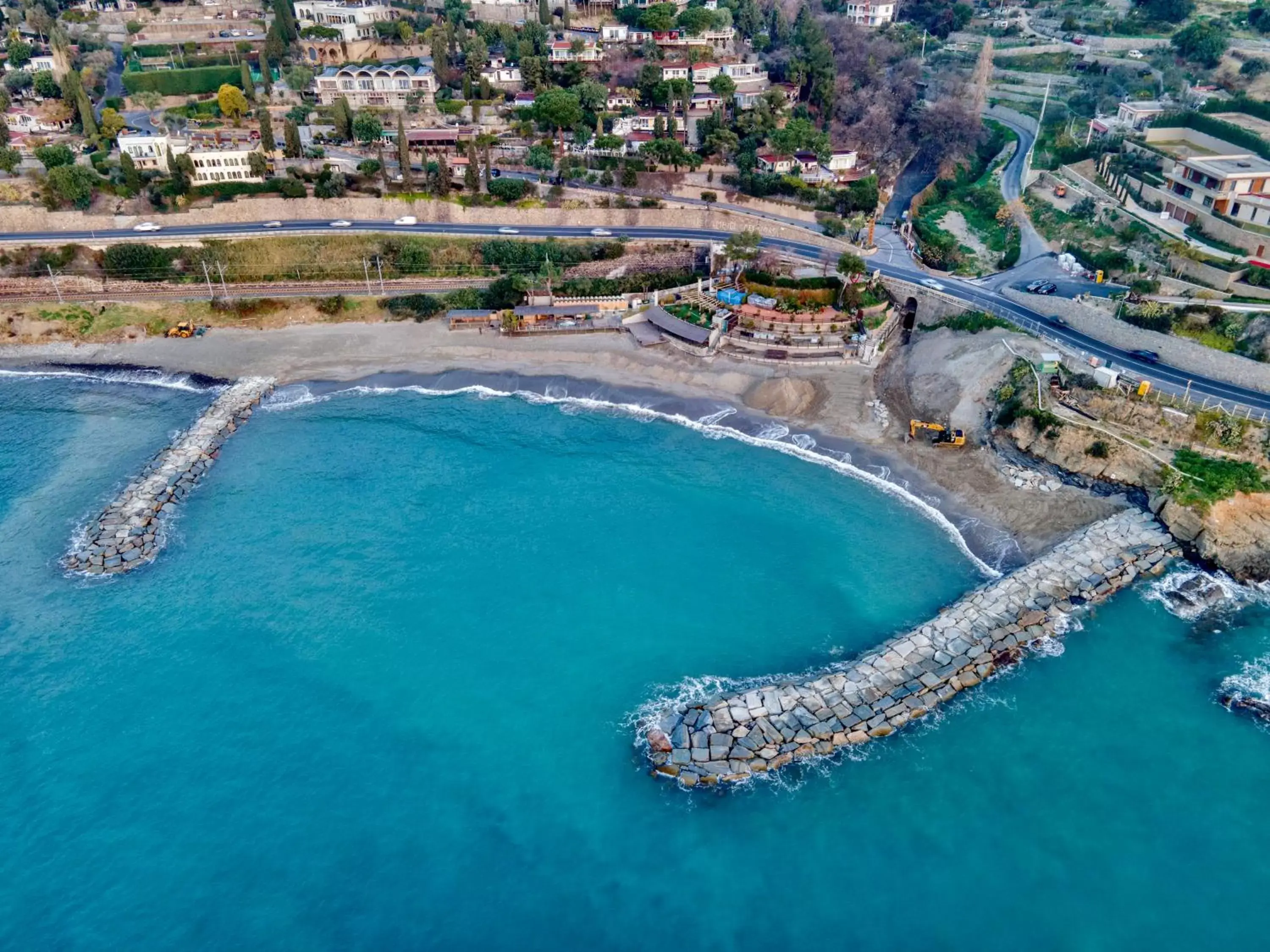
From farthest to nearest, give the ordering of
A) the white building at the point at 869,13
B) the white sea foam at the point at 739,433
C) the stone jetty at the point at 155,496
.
Answer: the white building at the point at 869,13 → the white sea foam at the point at 739,433 → the stone jetty at the point at 155,496

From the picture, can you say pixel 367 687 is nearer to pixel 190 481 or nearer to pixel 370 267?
pixel 190 481

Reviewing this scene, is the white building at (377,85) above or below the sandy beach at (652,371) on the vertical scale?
above

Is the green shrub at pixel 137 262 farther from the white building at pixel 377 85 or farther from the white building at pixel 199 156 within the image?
the white building at pixel 377 85

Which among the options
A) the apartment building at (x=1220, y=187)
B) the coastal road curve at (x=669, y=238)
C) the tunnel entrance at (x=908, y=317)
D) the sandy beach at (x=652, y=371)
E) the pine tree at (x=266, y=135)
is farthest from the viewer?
the pine tree at (x=266, y=135)

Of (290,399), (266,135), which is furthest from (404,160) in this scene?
(290,399)

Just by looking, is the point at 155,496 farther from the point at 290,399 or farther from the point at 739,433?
the point at 739,433

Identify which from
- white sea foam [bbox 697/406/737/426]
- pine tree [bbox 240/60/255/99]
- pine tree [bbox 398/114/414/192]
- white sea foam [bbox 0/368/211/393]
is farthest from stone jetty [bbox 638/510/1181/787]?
pine tree [bbox 240/60/255/99]

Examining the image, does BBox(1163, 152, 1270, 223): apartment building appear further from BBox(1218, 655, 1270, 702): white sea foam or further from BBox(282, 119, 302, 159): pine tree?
BBox(282, 119, 302, 159): pine tree

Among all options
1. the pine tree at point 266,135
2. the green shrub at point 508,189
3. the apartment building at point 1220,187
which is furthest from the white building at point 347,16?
the apartment building at point 1220,187
